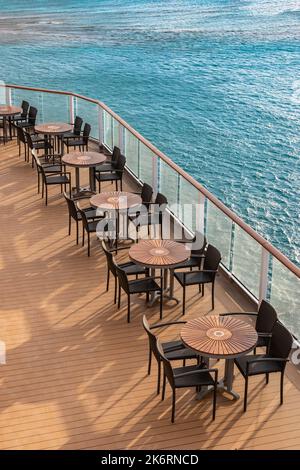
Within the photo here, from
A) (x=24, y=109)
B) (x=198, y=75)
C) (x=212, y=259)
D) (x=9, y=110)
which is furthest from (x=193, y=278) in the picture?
(x=198, y=75)

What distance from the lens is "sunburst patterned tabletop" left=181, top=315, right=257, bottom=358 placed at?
6664 millimetres

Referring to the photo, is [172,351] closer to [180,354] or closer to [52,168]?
[180,354]

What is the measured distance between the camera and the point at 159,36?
183 ft

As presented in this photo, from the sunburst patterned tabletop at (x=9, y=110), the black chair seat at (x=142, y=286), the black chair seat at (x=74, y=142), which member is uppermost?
the sunburst patterned tabletop at (x=9, y=110)

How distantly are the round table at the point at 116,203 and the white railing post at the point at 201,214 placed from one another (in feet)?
3.03

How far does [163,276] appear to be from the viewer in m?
9.30

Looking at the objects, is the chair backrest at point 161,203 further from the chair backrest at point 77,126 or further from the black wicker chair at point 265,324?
the chair backrest at point 77,126

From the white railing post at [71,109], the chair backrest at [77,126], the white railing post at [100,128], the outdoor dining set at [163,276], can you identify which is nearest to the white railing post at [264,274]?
the outdoor dining set at [163,276]

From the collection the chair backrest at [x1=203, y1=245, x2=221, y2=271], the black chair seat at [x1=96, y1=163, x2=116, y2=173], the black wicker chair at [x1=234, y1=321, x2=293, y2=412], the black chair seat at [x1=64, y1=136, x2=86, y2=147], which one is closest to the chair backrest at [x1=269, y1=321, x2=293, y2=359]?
the black wicker chair at [x1=234, y1=321, x2=293, y2=412]

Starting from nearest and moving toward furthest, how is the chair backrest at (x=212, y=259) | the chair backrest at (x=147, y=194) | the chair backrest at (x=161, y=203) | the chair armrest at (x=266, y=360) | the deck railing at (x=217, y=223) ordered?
the chair armrest at (x=266, y=360)
the deck railing at (x=217, y=223)
the chair backrest at (x=212, y=259)
the chair backrest at (x=161, y=203)
the chair backrest at (x=147, y=194)

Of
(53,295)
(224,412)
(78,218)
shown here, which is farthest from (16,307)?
(224,412)

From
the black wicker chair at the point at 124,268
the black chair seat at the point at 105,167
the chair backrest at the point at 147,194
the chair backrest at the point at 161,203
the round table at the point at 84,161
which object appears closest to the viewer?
the black wicker chair at the point at 124,268

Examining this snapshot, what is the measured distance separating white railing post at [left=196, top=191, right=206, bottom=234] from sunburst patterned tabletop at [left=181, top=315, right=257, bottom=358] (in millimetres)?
2974

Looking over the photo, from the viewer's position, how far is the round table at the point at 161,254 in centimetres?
855
